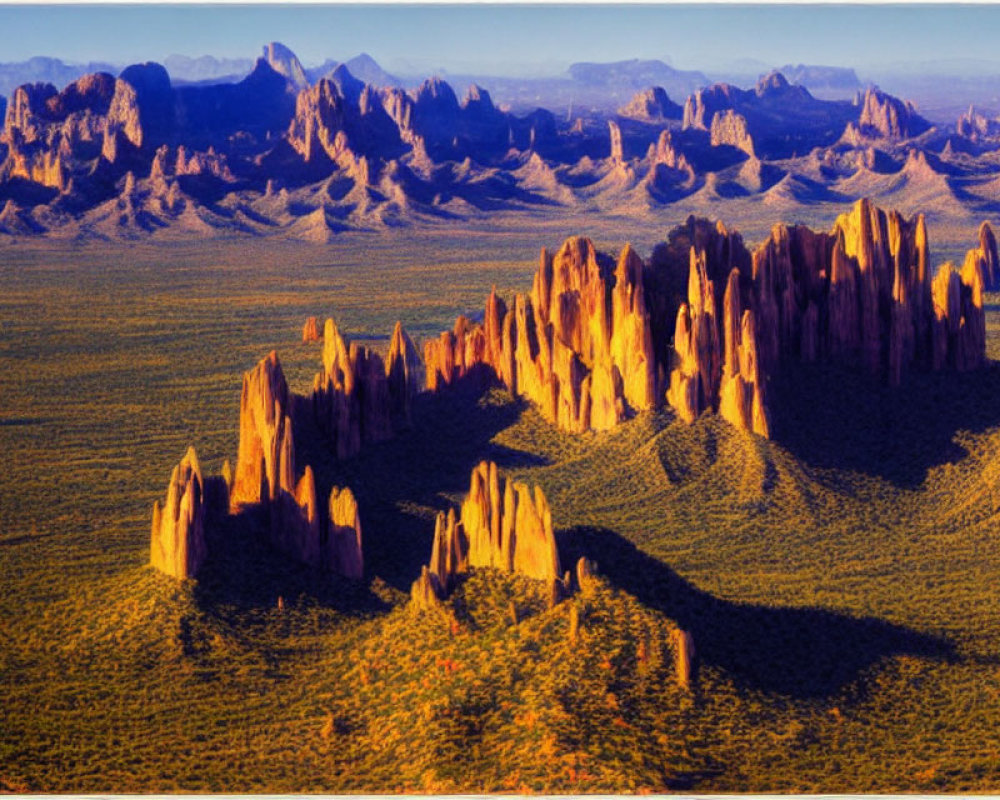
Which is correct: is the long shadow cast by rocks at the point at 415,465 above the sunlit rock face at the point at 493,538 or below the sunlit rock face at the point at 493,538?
below

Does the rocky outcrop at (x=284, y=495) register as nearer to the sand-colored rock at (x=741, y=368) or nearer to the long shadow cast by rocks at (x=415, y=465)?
the long shadow cast by rocks at (x=415, y=465)

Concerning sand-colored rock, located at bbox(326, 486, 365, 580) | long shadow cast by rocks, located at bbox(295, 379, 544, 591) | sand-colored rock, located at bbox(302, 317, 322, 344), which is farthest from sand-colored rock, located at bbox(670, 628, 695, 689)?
sand-colored rock, located at bbox(302, 317, 322, 344)

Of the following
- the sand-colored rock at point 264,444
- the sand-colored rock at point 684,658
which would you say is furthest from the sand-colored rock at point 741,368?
the sand-colored rock at point 684,658

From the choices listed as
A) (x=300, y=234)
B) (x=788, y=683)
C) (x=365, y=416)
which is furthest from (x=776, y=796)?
(x=300, y=234)

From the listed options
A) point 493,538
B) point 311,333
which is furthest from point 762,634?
point 311,333

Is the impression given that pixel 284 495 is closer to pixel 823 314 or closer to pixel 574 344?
pixel 574 344
